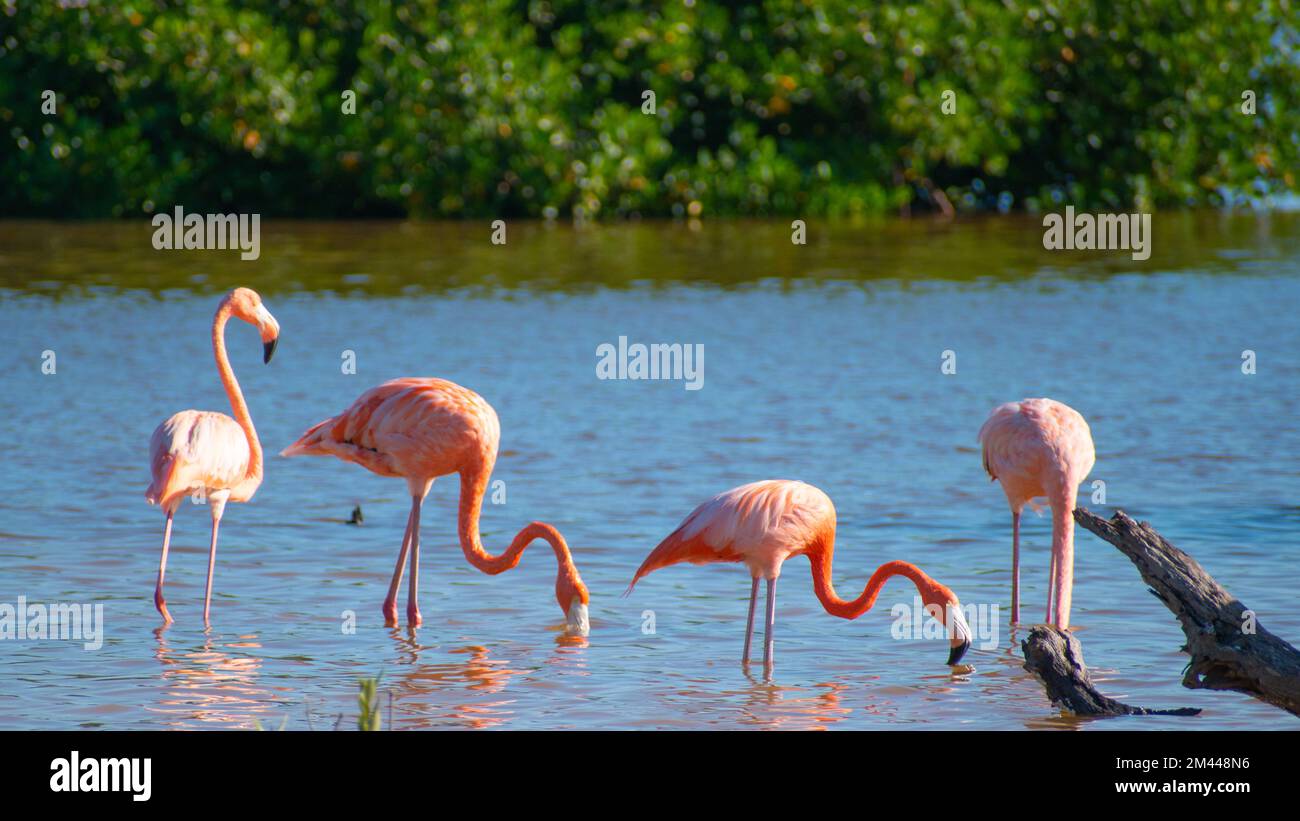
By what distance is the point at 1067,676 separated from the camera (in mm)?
5848

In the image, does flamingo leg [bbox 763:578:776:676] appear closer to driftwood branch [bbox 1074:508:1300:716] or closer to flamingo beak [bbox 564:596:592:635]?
flamingo beak [bbox 564:596:592:635]

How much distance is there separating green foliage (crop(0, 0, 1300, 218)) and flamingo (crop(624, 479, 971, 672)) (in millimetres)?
18432

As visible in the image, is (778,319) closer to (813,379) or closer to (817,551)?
(813,379)

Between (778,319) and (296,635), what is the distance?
10.3 meters

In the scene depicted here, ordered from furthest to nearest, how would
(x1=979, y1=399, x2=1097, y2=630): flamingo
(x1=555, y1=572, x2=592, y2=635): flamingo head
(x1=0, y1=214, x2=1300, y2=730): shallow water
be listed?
(x1=979, y1=399, x2=1097, y2=630): flamingo
(x1=555, y1=572, x2=592, y2=635): flamingo head
(x1=0, y1=214, x2=1300, y2=730): shallow water

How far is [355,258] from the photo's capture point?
864 inches

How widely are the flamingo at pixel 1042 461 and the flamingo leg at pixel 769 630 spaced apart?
1038mm

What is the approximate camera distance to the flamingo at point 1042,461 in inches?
282

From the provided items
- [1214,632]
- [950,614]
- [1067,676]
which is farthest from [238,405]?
[1214,632]

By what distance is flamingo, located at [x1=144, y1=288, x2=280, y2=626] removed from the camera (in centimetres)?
734

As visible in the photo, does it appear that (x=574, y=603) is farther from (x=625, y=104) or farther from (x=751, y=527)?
(x=625, y=104)

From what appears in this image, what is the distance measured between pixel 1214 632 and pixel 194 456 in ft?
13.1

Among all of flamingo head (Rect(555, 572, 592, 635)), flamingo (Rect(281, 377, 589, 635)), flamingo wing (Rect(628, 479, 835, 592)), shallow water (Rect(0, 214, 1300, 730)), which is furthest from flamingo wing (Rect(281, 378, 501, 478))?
flamingo wing (Rect(628, 479, 835, 592))

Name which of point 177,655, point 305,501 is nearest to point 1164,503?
point 305,501
